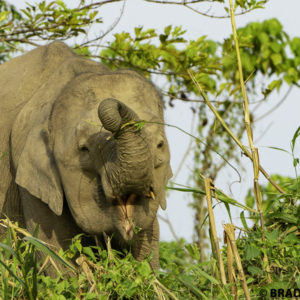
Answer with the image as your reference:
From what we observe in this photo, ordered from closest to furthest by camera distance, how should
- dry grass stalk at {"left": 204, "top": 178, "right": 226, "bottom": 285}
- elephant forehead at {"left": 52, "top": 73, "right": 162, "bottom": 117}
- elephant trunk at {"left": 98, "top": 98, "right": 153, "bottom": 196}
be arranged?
dry grass stalk at {"left": 204, "top": 178, "right": 226, "bottom": 285} → elephant trunk at {"left": 98, "top": 98, "right": 153, "bottom": 196} → elephant forehead at {"left": 52, "top": 73, "right": 162, "bottom": 117}

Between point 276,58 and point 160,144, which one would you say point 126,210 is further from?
point 276,58

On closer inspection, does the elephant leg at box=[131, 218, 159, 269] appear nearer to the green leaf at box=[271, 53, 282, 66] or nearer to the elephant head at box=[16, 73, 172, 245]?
the elephant head at box=[16, 73, 172, 245]

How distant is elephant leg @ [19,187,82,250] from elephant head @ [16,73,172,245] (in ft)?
0.51

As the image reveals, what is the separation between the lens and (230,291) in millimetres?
3113

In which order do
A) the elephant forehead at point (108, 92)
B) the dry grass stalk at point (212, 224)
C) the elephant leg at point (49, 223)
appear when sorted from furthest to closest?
1. the elephant leg at point (49, 223)
2. the elephant forehead at point (108, 92)
3. the dry grass stalk at point (212, 224)

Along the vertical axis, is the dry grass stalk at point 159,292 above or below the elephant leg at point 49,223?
below

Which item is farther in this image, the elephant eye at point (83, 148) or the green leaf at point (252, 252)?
the elephant eye at point (83, 148)

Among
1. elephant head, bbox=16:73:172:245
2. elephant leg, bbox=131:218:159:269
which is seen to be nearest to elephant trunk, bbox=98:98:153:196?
elephant head, bbox=16:73:172:245

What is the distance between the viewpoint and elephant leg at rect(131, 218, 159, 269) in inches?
177

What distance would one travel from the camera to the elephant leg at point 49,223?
4.46m

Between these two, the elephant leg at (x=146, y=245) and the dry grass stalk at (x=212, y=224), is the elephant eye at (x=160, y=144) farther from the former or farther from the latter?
A: the dry grass stalk at (x=212, y=224)

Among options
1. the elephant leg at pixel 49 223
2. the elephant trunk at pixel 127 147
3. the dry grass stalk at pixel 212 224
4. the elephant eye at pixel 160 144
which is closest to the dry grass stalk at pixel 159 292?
the dry grass stalk at pixel 212 224

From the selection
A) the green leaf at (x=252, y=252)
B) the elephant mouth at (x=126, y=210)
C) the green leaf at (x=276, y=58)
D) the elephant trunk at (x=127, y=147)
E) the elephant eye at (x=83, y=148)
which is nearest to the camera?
the green leaf at (x=252, y=252)

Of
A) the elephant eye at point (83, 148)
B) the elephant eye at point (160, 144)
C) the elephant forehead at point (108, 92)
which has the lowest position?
the elephant eye at point (83, 148)
